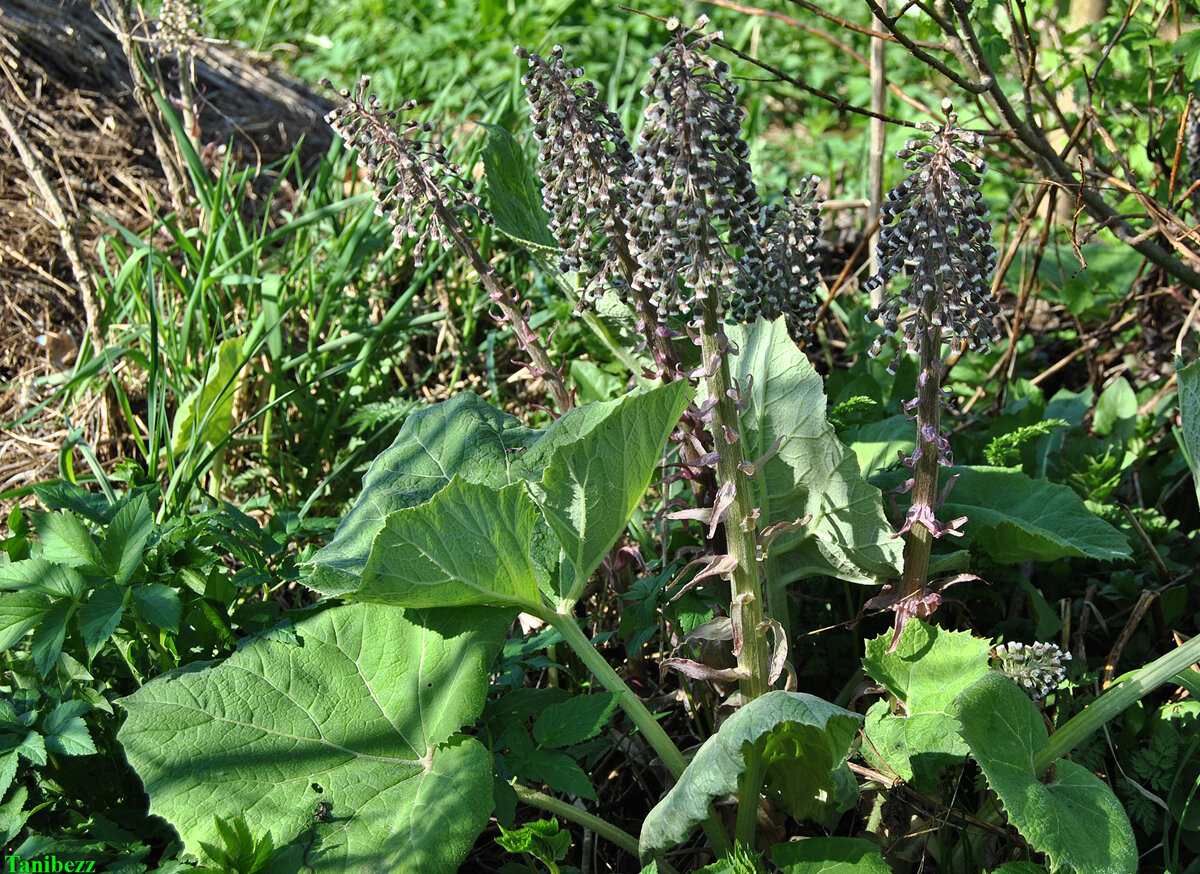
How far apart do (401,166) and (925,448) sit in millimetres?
1149

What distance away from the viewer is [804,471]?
193 cm

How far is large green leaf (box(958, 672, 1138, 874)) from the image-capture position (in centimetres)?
148

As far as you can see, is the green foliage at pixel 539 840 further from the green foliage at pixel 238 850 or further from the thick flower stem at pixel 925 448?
the thick flower stem at pixel 925 448

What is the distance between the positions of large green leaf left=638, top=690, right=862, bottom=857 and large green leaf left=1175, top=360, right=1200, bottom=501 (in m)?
0.84

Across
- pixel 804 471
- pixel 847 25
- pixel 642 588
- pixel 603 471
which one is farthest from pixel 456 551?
pixel 847 25

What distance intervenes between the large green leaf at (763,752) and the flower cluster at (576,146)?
0.89 m

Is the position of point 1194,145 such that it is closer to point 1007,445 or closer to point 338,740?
point 1007,445

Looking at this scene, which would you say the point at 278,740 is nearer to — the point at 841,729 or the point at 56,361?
the point at 841,729

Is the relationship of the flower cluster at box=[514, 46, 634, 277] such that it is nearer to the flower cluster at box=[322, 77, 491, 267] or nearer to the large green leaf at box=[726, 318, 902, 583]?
the flower cluster at box=[322, 77, 491, 267]

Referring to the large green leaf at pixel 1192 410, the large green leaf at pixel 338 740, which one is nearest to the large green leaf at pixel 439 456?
the large green leaf at pixel 338 740

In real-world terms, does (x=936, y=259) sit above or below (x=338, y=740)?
above

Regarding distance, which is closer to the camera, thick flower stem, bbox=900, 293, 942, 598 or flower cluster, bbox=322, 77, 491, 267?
thick flower stem, bbox=900, 293, 942, 598

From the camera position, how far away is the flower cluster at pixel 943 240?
1662 millimetres

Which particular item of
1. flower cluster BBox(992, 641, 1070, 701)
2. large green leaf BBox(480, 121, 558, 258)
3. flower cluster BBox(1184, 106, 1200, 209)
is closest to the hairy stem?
flower cluster BBox(992, 641, 1070, 701)
